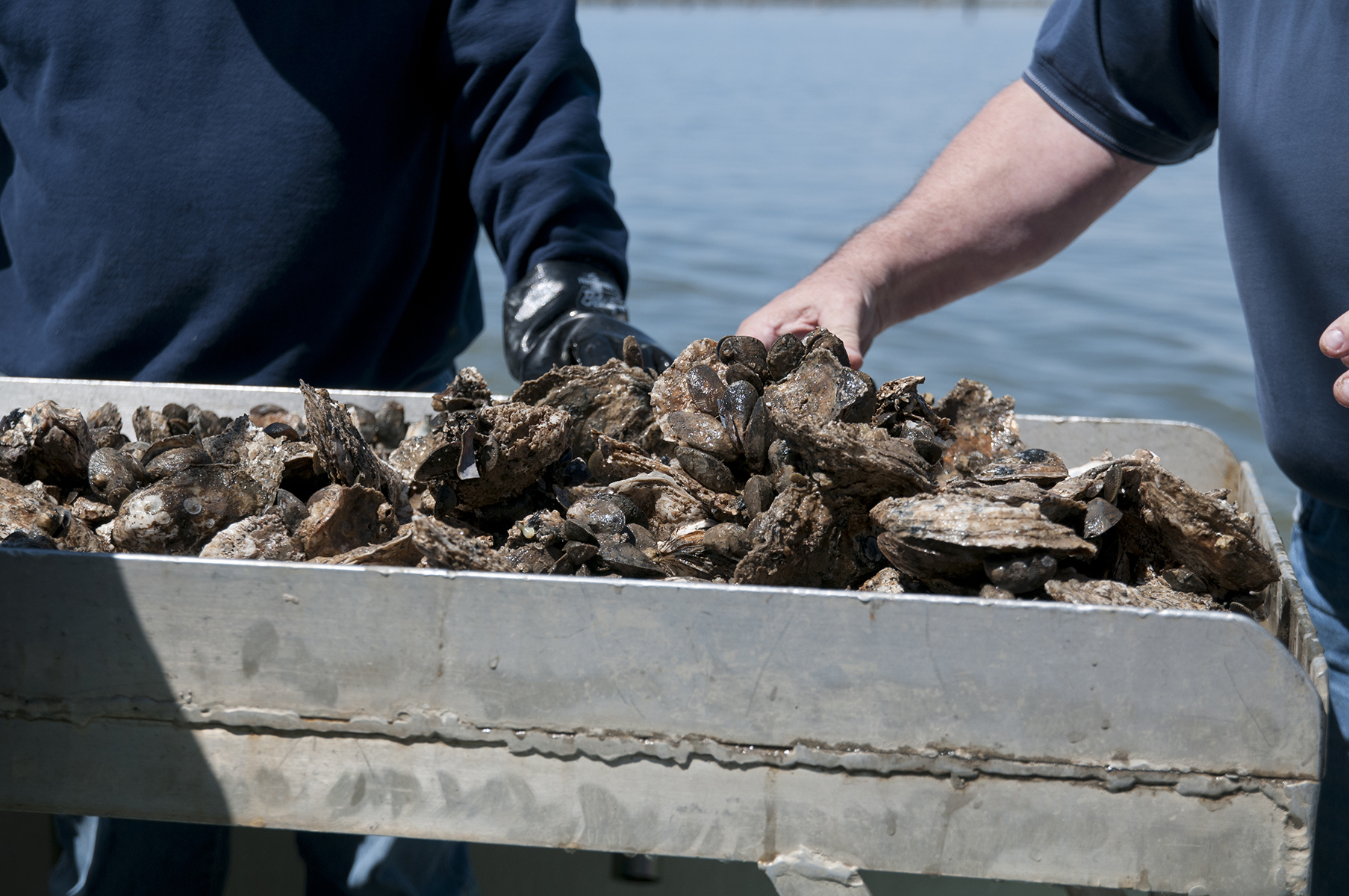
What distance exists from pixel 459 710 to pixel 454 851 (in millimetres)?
1406

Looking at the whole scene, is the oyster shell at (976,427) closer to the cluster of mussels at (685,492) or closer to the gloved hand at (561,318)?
the cluster of mussels at (685,492)

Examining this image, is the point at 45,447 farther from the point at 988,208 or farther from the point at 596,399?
the point at 988,208

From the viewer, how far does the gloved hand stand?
2.04m

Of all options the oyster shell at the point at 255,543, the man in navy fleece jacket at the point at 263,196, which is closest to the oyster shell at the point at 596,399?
the man in navy fleece jacket at the point at 263,196

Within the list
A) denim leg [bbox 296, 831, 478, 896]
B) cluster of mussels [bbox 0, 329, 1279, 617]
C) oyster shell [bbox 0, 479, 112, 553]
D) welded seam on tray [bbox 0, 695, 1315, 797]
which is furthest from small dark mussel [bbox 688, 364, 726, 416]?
denim leg [bbox 296, 831, 478, 896]

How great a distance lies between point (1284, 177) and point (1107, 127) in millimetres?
524

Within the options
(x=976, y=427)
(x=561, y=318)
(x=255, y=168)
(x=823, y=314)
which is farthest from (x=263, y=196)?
(x=976, y=427)

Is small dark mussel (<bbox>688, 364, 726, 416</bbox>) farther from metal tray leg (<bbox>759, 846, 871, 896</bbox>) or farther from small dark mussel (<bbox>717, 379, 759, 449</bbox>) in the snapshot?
metal tray leg (<bbox>759, 846, 871, 896</bbox>)

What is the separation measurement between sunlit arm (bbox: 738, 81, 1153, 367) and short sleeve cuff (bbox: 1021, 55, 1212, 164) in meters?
0.03

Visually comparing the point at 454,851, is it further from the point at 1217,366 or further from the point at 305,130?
the point at 1217,366

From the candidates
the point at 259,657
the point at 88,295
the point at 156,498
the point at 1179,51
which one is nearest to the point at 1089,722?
the point at 259,657

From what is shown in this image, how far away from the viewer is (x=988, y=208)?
7.39 feet

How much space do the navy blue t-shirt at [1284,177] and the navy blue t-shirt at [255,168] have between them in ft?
4.08

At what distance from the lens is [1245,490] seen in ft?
5.23
